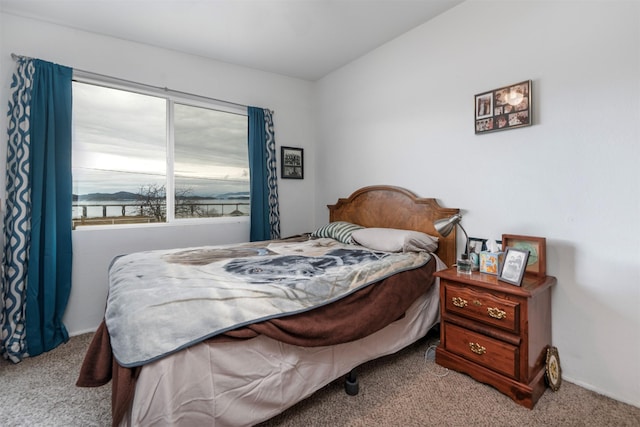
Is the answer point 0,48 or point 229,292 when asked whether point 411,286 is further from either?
point 0,48

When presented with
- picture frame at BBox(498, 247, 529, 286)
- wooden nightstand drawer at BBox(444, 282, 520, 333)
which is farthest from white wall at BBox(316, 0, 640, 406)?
wooden nightstand drawer at BBox(444, 282, 520, 333)

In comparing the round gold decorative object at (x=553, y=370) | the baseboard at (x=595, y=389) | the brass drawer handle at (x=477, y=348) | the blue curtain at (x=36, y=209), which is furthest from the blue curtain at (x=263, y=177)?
the baseboard at (x=595, y=389)

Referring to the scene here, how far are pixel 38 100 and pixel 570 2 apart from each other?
3772 mm

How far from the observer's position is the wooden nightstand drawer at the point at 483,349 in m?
1.63

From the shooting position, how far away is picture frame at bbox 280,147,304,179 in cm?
365

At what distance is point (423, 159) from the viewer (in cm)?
259

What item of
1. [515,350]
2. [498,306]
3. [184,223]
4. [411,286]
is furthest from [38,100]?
[515,350]

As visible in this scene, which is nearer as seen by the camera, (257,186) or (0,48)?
(0,48)

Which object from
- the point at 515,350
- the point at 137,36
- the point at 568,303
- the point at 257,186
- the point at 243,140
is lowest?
the point at 515,350

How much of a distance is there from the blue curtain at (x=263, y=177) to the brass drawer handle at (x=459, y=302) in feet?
6.97

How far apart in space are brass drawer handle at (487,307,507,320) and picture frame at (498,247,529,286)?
173mm

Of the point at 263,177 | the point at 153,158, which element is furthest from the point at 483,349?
the point at 153,158

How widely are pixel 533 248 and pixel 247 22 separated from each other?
2744mm

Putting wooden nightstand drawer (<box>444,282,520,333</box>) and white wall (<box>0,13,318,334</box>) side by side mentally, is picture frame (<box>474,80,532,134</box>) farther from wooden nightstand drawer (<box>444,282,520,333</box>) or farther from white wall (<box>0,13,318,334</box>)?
white wall (<box>0,13,318,334</box>)
